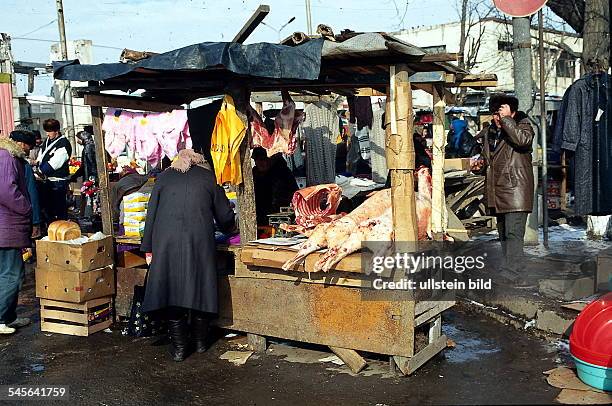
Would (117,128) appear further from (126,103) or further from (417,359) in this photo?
(417,359)

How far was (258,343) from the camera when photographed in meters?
6.09

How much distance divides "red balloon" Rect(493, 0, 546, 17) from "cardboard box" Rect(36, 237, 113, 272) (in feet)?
18.0

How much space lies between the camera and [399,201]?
5.25 m

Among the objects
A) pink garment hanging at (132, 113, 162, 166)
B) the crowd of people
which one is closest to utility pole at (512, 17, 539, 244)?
the crowd of people

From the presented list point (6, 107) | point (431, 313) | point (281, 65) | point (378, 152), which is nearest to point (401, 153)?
point (281, 65)

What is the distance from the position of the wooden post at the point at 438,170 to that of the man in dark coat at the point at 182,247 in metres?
2.14

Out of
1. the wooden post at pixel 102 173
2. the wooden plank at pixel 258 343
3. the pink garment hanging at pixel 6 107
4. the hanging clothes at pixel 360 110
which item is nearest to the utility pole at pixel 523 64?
the hanging clothes at pixel 360 110

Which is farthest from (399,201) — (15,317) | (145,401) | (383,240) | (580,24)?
(580,24)

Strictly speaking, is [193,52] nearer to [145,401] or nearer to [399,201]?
[399,201]

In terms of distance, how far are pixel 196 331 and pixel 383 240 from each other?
214 centimetres

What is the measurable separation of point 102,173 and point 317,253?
121 inches

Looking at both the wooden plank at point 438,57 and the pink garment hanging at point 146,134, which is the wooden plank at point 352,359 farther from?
the pink garment hanging at point 146,134

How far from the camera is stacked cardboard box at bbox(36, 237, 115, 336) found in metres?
6.62

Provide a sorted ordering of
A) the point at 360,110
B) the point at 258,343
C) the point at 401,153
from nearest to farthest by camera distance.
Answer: the point at 401,153
the point at 258,343
the point at 360,110
